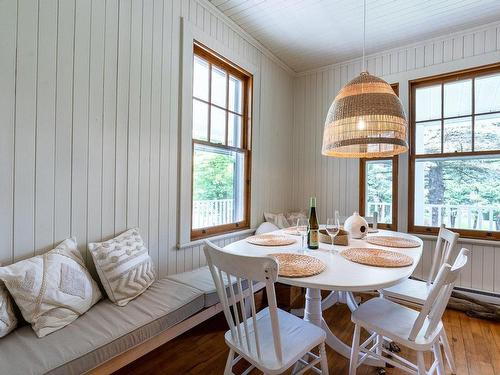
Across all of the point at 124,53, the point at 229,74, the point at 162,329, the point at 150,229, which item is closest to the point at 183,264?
the point at 150,229

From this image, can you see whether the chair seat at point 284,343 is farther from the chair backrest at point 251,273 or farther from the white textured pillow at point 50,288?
the white textured pillow at point 50,288

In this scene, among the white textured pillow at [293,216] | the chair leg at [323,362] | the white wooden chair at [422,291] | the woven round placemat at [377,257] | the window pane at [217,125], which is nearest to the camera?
the chair leg at [323,362]

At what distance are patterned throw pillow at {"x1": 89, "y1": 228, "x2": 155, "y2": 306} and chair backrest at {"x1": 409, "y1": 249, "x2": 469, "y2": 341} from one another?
154 cm

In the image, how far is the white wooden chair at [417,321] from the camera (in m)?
1.20

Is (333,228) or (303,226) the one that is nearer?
(333,228)

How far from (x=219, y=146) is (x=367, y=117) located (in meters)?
1.50

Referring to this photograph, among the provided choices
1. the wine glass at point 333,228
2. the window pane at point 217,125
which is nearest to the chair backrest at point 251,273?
the wine glass at point 333,228

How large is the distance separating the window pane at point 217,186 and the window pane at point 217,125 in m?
0.12

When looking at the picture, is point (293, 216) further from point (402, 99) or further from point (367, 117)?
point (367, 117)

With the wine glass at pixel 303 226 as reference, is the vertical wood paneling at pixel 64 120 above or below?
above

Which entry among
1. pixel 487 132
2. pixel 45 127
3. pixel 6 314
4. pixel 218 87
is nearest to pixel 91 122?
pixel 45 127

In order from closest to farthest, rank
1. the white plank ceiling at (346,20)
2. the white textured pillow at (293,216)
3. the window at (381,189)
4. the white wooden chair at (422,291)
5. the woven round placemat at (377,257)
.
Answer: the woven round placemat at (377,257) → the white wooden chair at (422,291) → the white plank ceiling at (346,20) → the window at (381,189) → the white textured pillow at (293,216)

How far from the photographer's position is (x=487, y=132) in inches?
110

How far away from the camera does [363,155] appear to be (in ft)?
6.97
